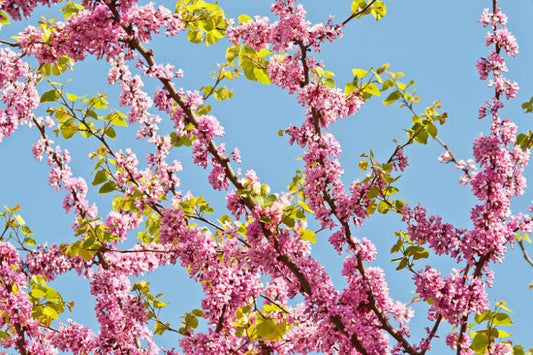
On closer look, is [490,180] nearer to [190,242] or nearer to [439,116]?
[439,116]

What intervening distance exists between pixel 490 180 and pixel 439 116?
796 mm

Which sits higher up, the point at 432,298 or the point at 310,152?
the point at 310,152

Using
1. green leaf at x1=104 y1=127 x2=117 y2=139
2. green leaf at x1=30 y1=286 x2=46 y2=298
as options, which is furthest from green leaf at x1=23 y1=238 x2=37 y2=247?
green leaf at x1=104 y1=127 x2=117 y2=139

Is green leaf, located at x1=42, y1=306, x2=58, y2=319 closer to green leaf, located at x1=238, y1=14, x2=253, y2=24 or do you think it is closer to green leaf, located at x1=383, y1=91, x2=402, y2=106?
green leaf, located at x1=238, y1=14, x2=253, y2=24

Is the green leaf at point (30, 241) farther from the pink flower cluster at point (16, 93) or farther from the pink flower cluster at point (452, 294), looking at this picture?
the pink flower cluster at point (452, 294)

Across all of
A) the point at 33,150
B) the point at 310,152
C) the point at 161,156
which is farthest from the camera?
the point at 33,150

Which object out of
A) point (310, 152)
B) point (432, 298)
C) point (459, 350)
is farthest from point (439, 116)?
point (459, 350)

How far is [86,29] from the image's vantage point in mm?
5871

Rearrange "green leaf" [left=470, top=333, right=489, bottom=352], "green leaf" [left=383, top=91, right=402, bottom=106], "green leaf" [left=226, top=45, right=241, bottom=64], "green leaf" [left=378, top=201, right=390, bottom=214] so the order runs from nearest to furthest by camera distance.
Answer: "green leaf" [left=470, top=333, right=489, bottom=352] < "green leaf" [left=383, top=91, right=402, bottom=106] < "green leaf" [left=378, top=201, right=390, bottom=214] < "green leaf" [left=226, top=45, right=241, bottom=64]

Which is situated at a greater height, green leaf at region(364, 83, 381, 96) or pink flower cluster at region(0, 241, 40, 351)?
green leaf at region(364, 83, 381, 96)

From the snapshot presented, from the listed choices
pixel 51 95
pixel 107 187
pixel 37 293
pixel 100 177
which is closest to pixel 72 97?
pixel 51 95

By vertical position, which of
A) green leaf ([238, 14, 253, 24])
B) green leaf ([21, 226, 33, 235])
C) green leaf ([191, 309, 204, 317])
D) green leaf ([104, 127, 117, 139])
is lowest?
green leaf ([191, 309, 204, 317])

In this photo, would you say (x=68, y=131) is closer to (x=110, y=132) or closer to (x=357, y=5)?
(x=110, y=132)

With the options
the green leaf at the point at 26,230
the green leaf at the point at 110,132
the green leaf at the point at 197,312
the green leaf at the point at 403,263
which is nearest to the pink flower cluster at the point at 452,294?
the green leaf at the point at 403,263
